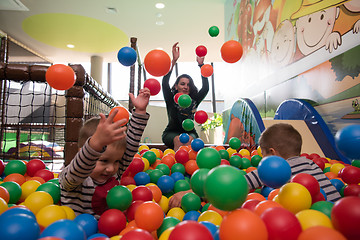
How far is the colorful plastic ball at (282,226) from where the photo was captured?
51 centimetres

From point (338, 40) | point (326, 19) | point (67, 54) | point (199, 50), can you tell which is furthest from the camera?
point (67, 54)

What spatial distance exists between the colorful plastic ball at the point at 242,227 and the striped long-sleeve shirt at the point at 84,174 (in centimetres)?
40

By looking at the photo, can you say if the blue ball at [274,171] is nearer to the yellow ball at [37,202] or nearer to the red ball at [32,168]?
the yellow ball at [37,202]

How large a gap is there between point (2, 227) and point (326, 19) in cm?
207

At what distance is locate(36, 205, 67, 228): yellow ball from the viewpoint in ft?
2.46

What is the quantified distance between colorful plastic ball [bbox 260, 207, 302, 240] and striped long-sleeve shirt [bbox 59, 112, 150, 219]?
47 centimetres

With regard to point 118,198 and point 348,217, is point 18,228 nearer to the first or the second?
point 118,198

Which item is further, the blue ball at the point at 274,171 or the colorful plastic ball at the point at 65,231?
the blue ball at the point at 274,171

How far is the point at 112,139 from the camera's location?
2.28 ft

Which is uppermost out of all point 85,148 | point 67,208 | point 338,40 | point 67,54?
point 67,54

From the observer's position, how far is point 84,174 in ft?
2.52

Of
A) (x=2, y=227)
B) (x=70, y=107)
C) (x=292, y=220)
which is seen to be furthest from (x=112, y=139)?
(x=70, y=107)

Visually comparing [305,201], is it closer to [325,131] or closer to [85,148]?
[85,148]

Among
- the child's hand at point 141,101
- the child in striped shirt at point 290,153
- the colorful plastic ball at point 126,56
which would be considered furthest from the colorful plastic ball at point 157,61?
the child in striped shirt at point 290,153
